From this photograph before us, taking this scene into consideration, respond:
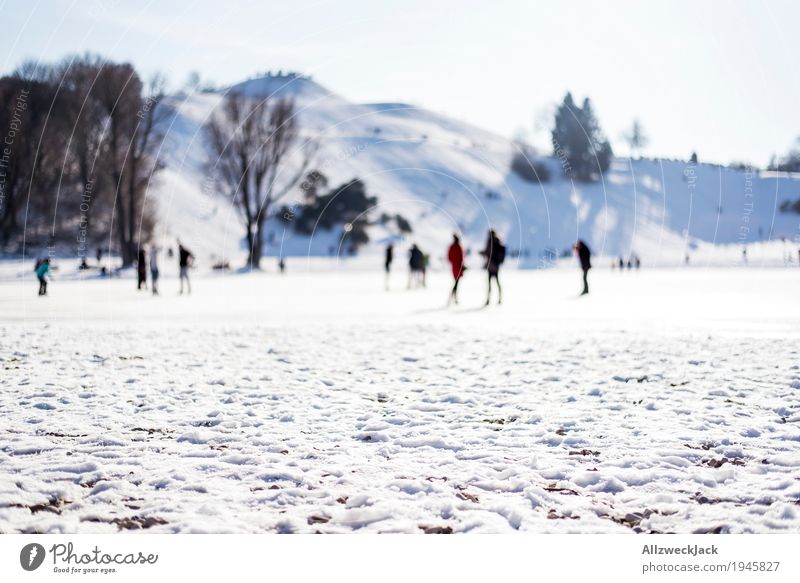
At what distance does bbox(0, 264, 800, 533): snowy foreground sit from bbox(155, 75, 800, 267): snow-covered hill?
2404 inches

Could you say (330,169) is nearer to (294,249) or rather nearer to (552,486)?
(294,249)

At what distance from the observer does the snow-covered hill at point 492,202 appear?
8200 cm

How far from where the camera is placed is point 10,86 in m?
37.2

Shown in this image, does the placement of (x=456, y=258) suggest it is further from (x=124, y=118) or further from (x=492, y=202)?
(x=492, y=202)

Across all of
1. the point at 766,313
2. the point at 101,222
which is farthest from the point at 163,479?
the point at 101,222

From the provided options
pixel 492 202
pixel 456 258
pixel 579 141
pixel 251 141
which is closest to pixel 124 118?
pixel 251 141

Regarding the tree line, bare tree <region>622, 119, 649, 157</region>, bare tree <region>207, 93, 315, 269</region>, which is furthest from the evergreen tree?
the tree line

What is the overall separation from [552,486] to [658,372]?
5156mm

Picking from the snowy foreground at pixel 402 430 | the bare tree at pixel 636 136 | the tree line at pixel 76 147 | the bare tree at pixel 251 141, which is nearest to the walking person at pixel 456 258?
the snowy foreground at pixel 402 430

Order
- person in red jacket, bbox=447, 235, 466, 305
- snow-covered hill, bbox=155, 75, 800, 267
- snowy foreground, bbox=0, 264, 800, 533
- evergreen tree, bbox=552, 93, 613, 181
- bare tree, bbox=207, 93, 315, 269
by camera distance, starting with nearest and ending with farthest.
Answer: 1. snowy foreground, bbox=0, 264, 800, 533
2. person in red jacket, bbox=447, 235, 466, 305
3. bare tree, bbox=207, 93, 315, 269
4. evergreen tree, bbox=552, 93, 613, 181
5. snow-covered hill, bbox=155, 75, 800, 267

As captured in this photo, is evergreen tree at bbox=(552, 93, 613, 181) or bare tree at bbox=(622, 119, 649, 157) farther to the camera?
evergreen tree at bbox=(552, 93, 613, 181)

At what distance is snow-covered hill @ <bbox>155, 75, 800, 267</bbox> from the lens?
3228 inches

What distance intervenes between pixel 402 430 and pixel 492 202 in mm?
95049

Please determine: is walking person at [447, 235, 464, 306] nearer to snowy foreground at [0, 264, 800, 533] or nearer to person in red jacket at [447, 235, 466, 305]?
person in red jacket at [447, 235, 466, 305]
